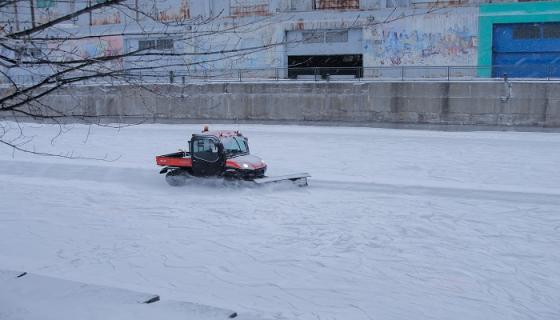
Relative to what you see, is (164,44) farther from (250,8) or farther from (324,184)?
(250,8)

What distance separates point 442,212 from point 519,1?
62.2 ft

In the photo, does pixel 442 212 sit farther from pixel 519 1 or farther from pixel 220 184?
pixel 519 1

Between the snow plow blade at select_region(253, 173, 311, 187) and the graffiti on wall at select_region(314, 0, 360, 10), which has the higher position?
the graffiti on wall at select_region(314, 0, 360, 10)

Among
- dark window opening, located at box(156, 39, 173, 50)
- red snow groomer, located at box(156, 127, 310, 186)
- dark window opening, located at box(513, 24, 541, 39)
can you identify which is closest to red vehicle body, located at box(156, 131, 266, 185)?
red snow groomer, located at box(156, 127, 310, 186)

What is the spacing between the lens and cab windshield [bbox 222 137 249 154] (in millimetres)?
16328

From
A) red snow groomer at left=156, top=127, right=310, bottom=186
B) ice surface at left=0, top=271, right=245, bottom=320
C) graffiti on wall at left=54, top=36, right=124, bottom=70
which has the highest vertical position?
graffiti on wall at left=54, top=36, right=124, bottom=70

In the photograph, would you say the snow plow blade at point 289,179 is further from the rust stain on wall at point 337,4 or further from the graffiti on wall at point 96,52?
the rust stain on wall at point 337,4

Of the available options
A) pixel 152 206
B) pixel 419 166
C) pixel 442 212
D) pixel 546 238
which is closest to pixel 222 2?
pixel 419 166

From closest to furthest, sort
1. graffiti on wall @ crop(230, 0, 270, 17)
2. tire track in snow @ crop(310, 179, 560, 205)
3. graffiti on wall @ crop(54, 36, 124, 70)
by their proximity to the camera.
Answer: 1. graffiti on wall @ crop(54, 36, 124, 70)
2. tire track in snow @ crop(310, 179, 560, 205)
3. graffiti on wall @ crop(230, 0, 270, 17)

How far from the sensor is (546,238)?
11.4 meters

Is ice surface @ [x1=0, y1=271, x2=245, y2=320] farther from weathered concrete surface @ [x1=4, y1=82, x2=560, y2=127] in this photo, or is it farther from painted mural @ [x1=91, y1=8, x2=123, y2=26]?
weathered concrete surface @ [x1=4, y1=82, x2=560, y2=127]

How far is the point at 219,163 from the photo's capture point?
1586cm

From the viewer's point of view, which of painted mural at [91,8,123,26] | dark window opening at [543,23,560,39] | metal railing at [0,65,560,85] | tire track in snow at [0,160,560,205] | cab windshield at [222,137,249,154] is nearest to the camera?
painted mural at [91,8,123,26]

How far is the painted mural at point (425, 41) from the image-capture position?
2914 centimetres
